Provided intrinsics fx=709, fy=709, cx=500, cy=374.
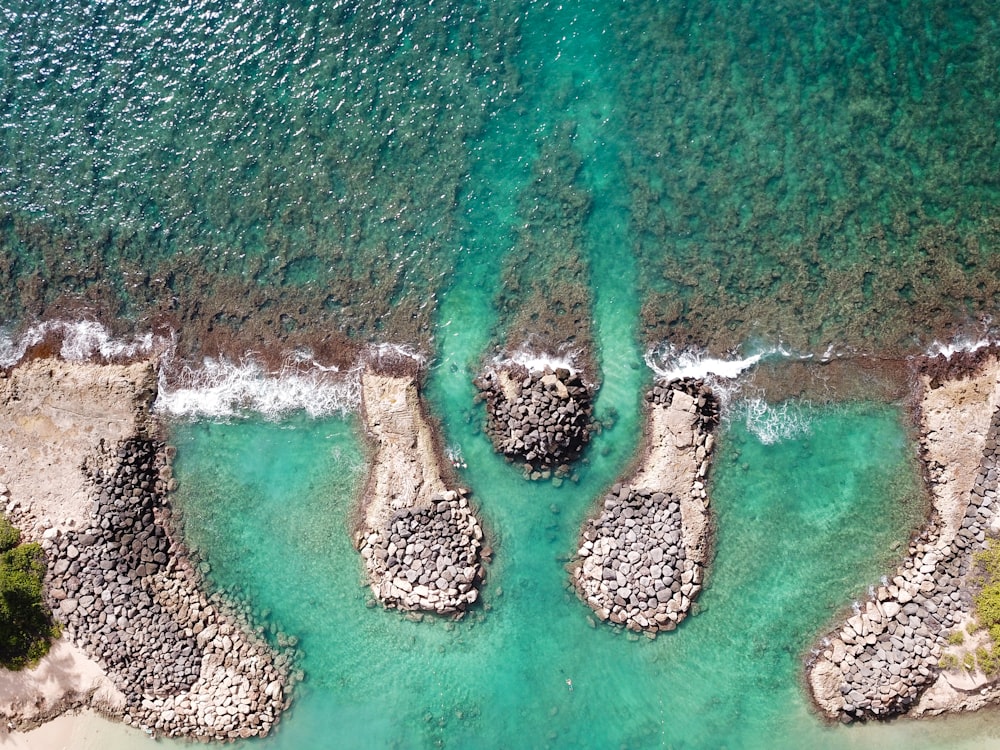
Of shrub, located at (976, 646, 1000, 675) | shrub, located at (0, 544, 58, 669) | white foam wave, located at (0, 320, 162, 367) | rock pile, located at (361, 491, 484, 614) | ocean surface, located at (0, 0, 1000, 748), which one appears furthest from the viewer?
white foam wave, located at (0, 320, 162, 367)

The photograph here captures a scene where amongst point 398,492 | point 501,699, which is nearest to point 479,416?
point 398,492

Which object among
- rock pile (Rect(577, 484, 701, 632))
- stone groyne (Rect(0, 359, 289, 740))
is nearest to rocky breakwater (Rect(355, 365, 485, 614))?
rock pile (Rect(577, 484, 701, 632))

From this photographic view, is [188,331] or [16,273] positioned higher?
[16,273]

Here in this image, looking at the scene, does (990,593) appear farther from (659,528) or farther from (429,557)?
(429,557)

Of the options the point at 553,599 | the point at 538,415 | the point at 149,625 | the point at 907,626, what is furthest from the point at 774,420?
the point at 149,625

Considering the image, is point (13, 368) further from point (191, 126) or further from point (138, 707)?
point (138, 707)

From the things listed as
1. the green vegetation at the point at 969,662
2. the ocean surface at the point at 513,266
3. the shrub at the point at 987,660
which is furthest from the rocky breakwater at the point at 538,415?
the shrub at the point at 987,660

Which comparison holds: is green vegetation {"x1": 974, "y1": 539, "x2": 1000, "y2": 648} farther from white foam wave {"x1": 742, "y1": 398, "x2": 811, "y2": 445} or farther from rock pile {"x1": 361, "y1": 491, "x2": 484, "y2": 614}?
rock pile {"x1": 361, "y1": 491, "x2": 484, "y2": 614}
